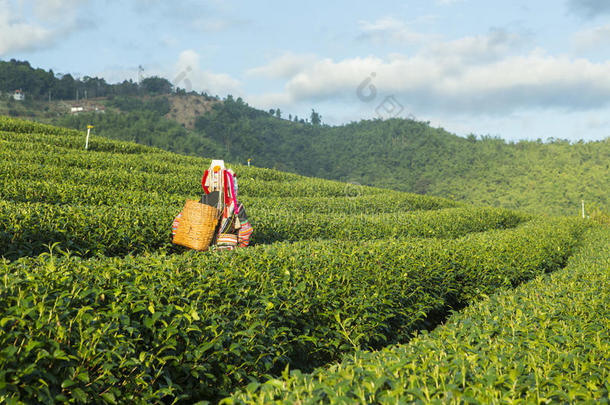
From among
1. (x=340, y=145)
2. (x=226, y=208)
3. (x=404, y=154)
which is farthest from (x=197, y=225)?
(x=340, y=145)

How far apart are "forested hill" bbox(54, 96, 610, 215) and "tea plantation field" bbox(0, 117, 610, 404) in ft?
140

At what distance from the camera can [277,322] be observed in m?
3.72

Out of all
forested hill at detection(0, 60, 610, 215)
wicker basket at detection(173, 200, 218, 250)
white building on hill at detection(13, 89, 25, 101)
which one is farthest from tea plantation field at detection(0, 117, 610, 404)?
white building on hill at detection(13, 89, 25, 101)

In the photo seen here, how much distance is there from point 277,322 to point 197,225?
2477 millimetres

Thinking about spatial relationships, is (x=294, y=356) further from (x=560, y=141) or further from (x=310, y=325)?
(x=560, y=141)

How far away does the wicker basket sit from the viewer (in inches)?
223

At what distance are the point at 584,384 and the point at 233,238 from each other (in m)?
4.80

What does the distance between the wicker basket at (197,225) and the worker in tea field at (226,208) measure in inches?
18.2

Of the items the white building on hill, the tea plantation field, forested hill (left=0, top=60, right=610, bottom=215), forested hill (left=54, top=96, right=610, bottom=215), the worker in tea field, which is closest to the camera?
the tea plantation field

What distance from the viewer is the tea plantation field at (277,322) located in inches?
86.8

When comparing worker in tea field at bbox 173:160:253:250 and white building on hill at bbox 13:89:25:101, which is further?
white building on hill at bbox 13:89:25:101

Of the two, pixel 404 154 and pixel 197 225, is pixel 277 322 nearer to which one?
pixel 197 225

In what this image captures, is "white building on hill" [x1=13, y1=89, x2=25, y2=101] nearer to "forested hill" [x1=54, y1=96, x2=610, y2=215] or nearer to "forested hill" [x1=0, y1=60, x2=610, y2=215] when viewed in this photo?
"forested hill" [x1=0, y1=60, x2=610, y2=215]

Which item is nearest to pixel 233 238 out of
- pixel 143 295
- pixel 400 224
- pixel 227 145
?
pixel 143 295
